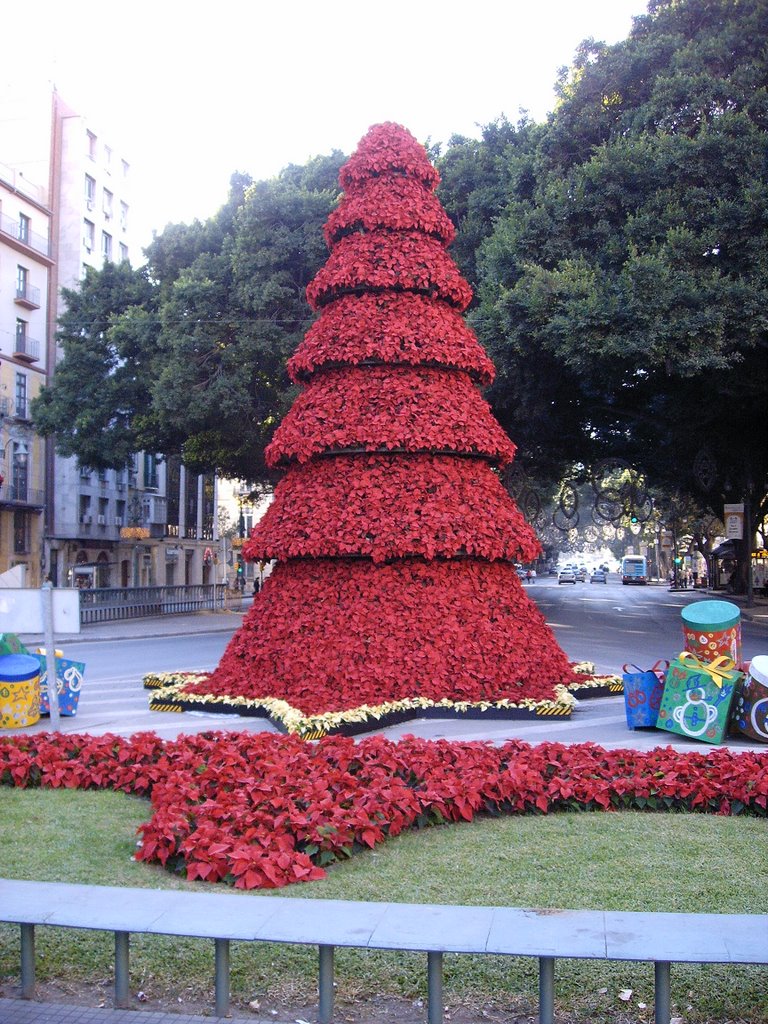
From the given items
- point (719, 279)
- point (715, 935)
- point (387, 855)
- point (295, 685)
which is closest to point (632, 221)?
point (719, 279)

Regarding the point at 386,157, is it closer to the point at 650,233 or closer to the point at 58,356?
the point at 650,233

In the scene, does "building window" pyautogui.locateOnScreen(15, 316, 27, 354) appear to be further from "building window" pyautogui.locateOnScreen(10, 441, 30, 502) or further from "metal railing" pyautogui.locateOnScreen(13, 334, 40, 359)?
"building window" pyautogui.locateOnScreen(10, 441, 30, 502)

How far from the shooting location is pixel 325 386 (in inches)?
498

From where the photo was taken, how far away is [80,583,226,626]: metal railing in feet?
109

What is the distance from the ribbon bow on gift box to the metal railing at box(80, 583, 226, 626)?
24962 mm

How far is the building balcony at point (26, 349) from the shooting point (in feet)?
137

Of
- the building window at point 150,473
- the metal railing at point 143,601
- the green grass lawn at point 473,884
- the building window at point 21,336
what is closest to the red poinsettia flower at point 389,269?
the green grass lawn at point 473,884

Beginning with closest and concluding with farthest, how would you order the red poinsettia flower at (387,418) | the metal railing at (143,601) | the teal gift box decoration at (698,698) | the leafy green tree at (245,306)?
1. the teal gift box decoration at (698,698)
2. the red poinsettia flower at (387,418)
3. the leafy green tree at (245,306)
4. the metal railing at (143,601)

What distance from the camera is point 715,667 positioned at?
9.95m

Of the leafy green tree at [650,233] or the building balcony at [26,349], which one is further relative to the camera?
the building balcony at [26,349]

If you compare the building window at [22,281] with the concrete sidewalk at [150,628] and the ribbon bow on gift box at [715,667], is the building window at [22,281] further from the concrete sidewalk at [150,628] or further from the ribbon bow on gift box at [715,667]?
the ribbon bow on gift box at [715,667]

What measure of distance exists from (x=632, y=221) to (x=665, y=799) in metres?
17.0

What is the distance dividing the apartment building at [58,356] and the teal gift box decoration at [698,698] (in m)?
30.2

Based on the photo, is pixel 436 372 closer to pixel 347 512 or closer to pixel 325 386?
pixel 325 386
